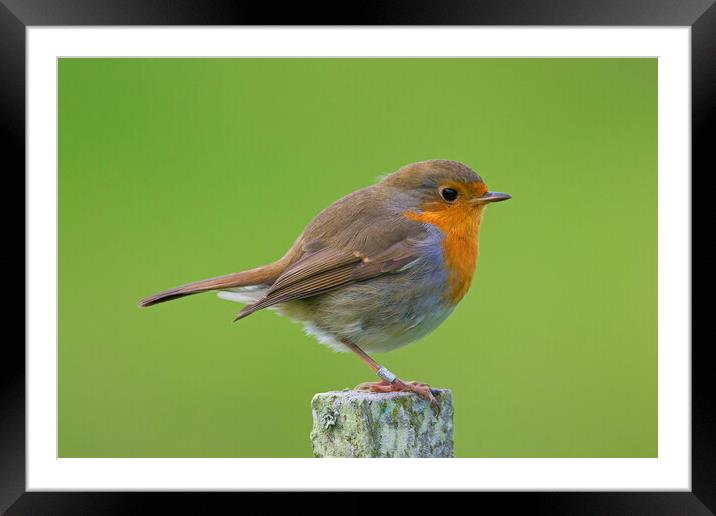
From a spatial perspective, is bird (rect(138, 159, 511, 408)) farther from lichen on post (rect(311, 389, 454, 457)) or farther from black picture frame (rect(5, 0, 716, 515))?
black picture frame (rect(5, 0, 716, 515))

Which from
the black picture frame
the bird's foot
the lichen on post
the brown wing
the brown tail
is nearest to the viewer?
the black picture frame

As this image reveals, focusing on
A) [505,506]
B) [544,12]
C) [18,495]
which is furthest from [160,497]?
[544,12]

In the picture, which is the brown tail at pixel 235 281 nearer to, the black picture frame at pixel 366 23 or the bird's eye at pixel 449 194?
the bird's eye at pixel 449 194

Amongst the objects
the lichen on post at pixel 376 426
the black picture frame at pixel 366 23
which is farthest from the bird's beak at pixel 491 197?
the black picture frame at pixel 366 23

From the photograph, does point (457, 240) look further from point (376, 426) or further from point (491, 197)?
point (376, 426)

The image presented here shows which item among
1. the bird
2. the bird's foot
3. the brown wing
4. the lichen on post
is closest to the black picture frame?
the lichen on post

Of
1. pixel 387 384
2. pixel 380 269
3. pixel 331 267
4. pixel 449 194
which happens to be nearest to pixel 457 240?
pixel 449 194
